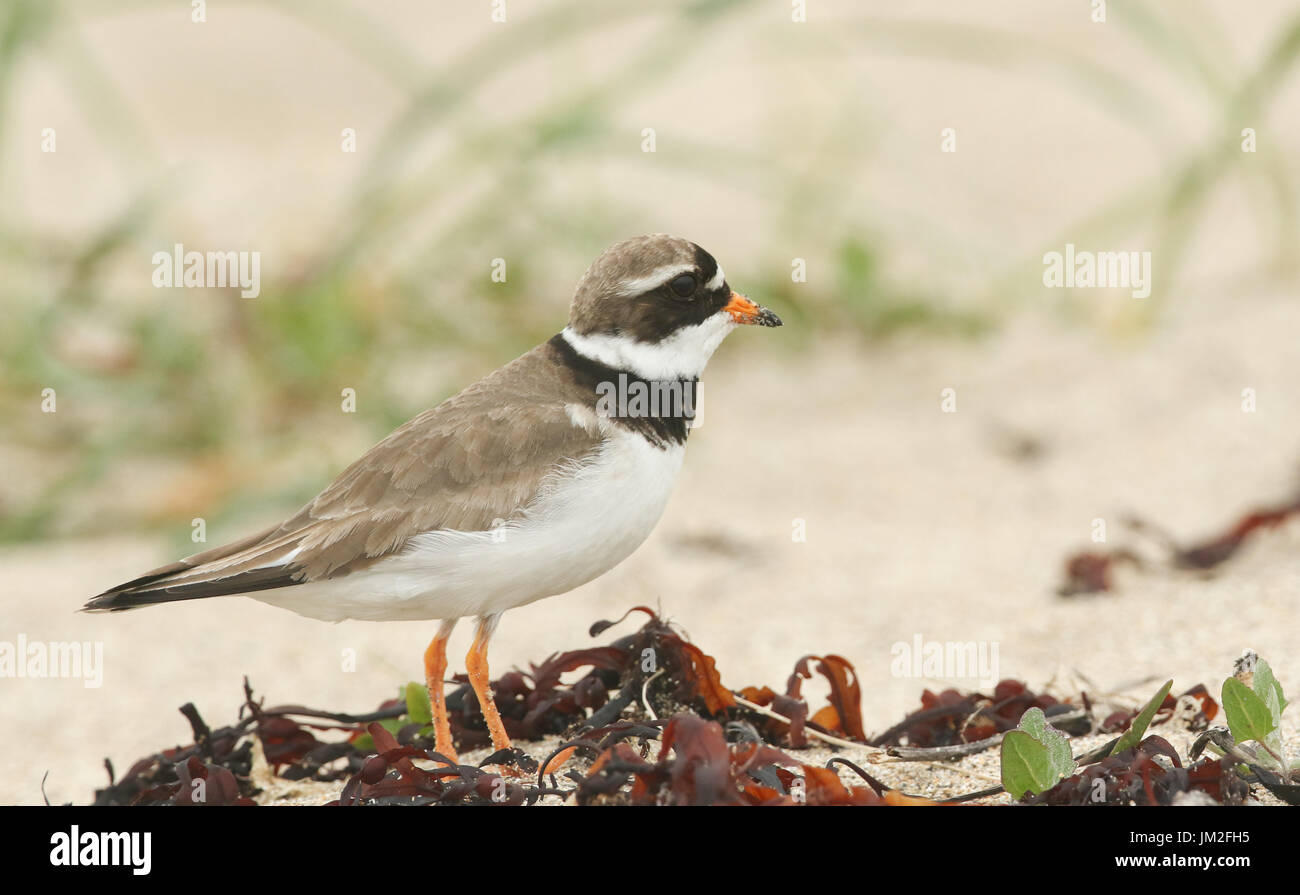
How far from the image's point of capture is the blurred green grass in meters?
6.07

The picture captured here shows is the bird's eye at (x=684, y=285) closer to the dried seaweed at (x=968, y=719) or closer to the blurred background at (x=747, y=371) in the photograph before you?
the dried seaweed at (x=968, y=719)

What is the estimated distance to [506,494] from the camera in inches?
118

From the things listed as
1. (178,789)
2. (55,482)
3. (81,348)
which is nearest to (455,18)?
(81,348)

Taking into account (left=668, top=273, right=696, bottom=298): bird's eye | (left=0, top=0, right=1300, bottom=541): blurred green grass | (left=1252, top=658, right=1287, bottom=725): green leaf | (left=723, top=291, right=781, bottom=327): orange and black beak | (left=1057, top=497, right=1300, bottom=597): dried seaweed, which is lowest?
(left=1252, top=658, right=1287, bottom=725): green leaf

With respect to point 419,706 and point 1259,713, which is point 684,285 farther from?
Result: point 1259,713

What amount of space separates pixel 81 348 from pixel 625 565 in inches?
129

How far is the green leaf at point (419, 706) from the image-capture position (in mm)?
3168

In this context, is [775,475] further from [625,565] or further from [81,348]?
[81,348]

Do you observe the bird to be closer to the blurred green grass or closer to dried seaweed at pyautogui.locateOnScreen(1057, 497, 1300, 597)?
dried seaweed at pyautogui.locateOnScreen(1057, 497, 1300, 597)

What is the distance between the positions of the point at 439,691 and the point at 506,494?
43cm

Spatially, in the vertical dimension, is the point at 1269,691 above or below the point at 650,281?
below

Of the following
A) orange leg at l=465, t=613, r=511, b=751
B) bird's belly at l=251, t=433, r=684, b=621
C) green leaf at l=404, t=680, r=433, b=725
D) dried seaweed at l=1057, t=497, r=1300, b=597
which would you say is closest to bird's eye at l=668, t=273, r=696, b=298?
bird's belly at l=251, t=433, r=684, b=621

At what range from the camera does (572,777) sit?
8.11ft

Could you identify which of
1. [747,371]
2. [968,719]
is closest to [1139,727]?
[968,719]
